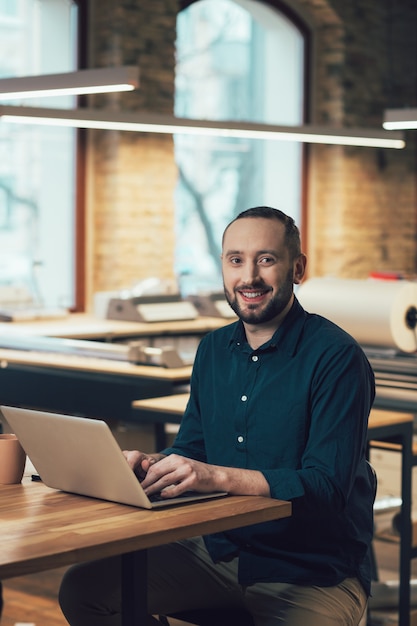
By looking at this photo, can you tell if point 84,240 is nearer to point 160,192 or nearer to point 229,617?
point 160,192

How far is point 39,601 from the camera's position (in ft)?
14.1

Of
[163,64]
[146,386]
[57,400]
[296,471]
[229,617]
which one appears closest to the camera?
[296,471]

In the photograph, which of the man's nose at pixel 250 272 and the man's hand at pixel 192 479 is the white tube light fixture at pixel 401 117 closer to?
the man's nose at pixel 250 272

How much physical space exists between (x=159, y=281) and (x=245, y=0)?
8.51 feet

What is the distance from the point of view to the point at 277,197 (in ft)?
30.1

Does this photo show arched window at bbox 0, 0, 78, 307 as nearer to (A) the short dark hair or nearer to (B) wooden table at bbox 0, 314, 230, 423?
(B) wooden table at bbox 0, 314, 230, 423

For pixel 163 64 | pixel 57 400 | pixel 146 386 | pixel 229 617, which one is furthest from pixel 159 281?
pixel 229 617

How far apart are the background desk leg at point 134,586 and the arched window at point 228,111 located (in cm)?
578

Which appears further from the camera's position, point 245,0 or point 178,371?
point 245,0

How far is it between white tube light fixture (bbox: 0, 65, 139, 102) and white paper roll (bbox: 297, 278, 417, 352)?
1.34m

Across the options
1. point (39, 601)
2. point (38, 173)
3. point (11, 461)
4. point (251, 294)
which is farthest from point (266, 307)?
point (38, 173)

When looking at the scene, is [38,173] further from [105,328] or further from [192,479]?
[192,479]

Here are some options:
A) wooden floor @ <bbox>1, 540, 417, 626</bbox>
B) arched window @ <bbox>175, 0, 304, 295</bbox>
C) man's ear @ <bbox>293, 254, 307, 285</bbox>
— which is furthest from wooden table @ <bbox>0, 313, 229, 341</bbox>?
man's ear @ <bbox>293, 254, 307, 285</bbox>

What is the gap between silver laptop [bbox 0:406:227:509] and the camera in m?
2.09
